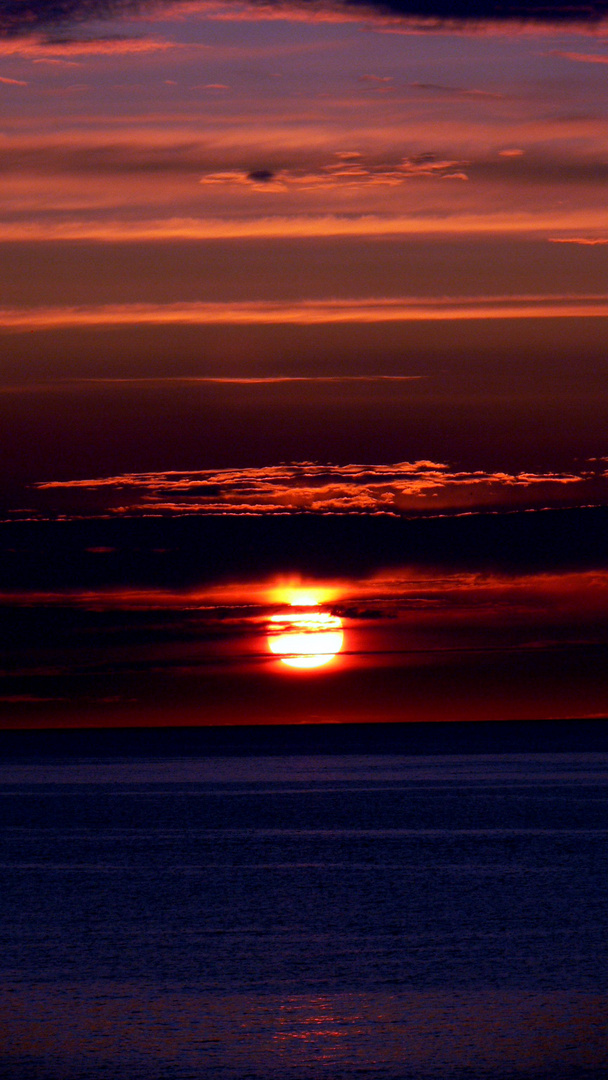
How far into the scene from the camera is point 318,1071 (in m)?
19.0

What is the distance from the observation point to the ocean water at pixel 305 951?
2002cm

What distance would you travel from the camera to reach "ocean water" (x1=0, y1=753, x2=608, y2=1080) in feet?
65.7

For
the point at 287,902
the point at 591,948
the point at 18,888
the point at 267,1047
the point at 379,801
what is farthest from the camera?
the point at 379,801

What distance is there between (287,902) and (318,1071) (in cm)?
1711

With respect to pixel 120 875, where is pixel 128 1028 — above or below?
below

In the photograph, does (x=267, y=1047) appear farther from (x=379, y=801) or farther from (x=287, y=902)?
(x=379, y=801)

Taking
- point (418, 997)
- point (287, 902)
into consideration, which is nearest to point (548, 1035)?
point (418, 997)

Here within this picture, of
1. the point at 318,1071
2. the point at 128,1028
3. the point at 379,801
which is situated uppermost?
the point at 379,801

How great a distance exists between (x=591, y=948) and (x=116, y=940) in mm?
9355

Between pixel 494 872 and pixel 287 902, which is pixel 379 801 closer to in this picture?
pixel 494 872

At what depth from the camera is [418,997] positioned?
23.5 metres

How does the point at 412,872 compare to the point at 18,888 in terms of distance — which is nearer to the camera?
the point at 18,888

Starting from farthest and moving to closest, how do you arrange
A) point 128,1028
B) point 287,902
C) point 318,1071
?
1. point 287,902
2. point 128,1028
3. point 318,1071

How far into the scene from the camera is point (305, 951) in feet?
92.6
